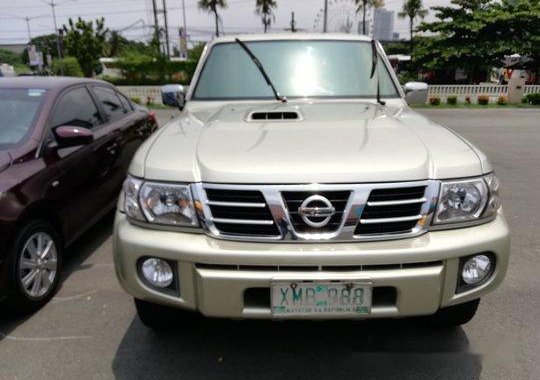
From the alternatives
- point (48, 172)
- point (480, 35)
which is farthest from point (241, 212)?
point (480, 35)

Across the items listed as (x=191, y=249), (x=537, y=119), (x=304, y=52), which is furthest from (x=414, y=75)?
(x=191, y=249)

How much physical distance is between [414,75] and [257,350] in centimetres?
3198

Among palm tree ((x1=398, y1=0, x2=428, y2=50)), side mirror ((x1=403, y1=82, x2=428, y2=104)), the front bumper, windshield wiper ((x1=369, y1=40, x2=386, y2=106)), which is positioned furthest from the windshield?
palm tree ((x1=398, y1=0, x2=428, y2=50))

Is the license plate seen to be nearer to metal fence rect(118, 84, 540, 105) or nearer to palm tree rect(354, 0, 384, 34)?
metal fence rect(118, 84, 540, 105)

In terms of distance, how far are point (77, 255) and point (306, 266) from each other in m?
2.92

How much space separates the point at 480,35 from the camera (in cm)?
2897

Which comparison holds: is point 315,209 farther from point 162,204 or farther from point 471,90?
point 471,90

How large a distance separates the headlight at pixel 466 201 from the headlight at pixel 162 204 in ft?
3.86

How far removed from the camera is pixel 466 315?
9.44 feet

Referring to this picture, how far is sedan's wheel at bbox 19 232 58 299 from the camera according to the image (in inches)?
129

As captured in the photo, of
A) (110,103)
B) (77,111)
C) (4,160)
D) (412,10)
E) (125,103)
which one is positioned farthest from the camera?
(412,10)

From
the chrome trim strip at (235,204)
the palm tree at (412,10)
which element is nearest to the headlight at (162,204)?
the chrome trim strip at (235,204)

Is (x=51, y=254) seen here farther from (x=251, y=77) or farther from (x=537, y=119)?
(x=537, y=119)

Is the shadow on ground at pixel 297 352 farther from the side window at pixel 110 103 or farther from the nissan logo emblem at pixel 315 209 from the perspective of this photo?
the side window at pixel 110 103
